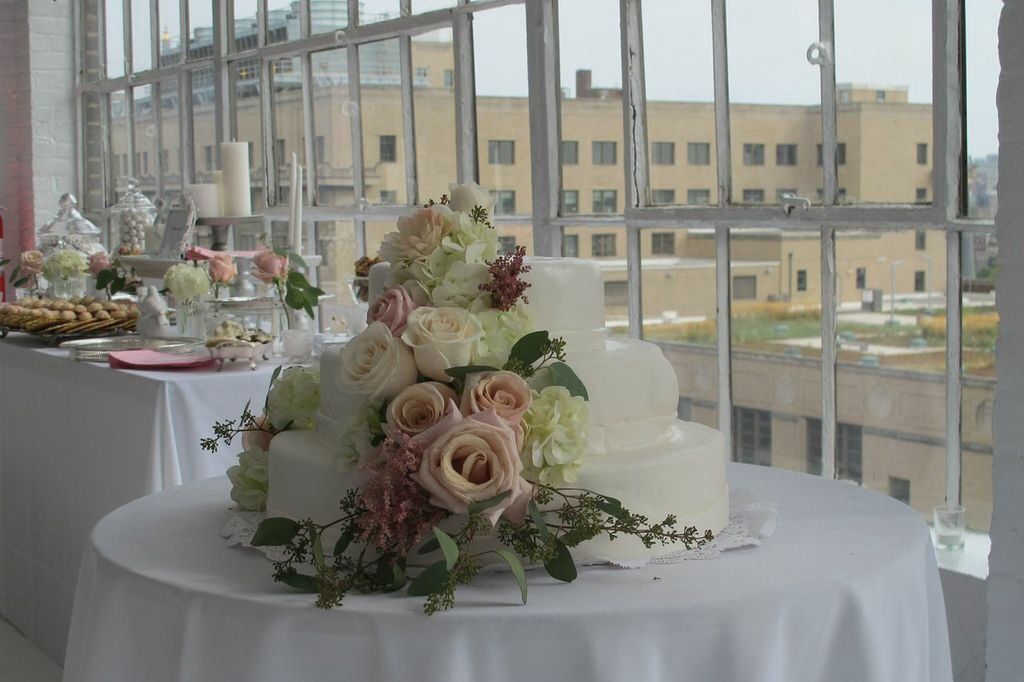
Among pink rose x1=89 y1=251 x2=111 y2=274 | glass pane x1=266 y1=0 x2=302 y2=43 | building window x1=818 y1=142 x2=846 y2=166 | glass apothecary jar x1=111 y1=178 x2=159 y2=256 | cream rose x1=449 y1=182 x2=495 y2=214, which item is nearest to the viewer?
cream rose x1=449 y1=182 x2=495 y2=214

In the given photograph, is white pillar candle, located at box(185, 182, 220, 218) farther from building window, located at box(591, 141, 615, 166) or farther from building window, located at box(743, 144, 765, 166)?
building window, located at box(743, 144, 765, 166)

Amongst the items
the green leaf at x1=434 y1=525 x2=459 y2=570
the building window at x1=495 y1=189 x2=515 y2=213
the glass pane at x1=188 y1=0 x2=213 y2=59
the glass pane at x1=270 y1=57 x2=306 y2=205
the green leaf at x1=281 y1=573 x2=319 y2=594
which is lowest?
the green leaf at x1=281 y1=573 x2=319 y2=594

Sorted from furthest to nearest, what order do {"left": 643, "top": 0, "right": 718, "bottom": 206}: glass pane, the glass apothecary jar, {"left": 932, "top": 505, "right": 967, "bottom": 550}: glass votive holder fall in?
the glass apothecary jar
{"left": 643, "top": 0, "right": 718, "bottom": 206}: glass pane
{"left": 932, "top": 505, "right": 967, "bottom": 550}: glass votive holder

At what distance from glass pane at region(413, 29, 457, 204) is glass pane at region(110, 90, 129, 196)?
300cm

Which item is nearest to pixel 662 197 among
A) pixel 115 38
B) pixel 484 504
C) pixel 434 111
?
pixel 434 111

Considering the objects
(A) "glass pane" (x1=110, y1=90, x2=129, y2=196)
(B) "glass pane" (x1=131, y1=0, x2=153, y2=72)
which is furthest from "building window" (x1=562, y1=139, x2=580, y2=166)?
(A) "glass pane" (x1=110, y1=90, x2=129, y2=196)

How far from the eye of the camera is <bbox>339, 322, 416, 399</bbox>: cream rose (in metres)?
1.32

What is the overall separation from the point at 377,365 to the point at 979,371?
5.53 ft

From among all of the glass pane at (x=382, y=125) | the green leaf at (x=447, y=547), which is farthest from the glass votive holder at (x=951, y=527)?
the glass pane at (x=382, y=125)

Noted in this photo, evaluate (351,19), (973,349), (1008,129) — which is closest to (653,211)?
(973,349)

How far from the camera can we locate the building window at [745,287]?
315 cm

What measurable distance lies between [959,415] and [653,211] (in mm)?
1083

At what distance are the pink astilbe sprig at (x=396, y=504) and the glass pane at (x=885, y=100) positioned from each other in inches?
71.4

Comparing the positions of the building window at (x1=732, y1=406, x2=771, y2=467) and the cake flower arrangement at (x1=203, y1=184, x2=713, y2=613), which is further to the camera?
the building window at (x1=732, y1=406, x2=771, y2=467)
